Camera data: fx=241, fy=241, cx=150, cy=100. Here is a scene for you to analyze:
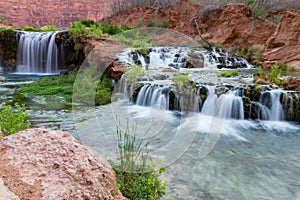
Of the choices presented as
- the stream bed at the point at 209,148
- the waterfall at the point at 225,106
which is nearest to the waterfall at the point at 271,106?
the stream bed at the point at 209,148

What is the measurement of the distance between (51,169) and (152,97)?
5.37 meters

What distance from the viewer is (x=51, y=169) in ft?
5.40

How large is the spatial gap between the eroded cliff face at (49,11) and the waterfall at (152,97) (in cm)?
3209

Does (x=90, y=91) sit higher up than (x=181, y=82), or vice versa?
(x=181, y=82)

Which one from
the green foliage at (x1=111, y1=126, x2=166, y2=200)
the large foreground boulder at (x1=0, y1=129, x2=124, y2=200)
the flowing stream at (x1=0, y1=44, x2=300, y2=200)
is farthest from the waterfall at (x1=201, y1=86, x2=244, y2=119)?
the large foreground boulder at (x1=0, y1=129, x2=124, y2=200)

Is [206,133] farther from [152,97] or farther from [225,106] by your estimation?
[152,97]

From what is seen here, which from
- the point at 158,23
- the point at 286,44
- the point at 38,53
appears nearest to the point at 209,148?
the point at 286,44

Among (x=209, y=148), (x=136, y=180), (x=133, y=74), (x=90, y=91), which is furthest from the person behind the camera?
(x=133, y=74)

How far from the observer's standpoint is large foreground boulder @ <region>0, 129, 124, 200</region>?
4.91 ft

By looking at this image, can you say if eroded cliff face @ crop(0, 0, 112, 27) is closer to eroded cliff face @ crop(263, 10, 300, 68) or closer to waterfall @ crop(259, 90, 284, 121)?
eroded cliff face @ crop(263, 10, 300, 68)

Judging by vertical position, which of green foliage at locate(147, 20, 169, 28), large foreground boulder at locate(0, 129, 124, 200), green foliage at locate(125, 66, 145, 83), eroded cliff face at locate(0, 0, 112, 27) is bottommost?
large foreground boulder at locate(0, 129, 124, 200)

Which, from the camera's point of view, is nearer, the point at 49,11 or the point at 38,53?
the point at 38,53

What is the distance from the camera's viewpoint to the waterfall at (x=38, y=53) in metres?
13.5

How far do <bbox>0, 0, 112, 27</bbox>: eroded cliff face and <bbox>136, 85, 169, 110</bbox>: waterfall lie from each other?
32093 mm
